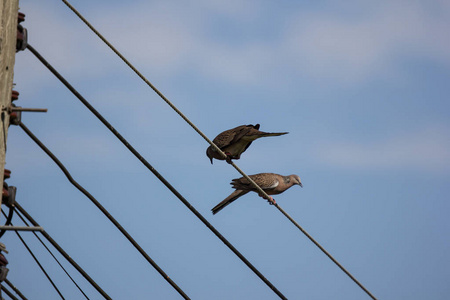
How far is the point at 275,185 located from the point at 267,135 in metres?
2.95

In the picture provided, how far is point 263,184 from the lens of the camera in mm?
14992

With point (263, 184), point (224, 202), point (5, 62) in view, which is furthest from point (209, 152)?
point (5, 62)

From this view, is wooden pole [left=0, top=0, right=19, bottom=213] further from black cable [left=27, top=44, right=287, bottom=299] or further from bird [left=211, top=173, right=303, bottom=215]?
bird [left=211, top=173, right=303, bottom=215]

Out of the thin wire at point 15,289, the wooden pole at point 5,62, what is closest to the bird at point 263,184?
the thin wire at point 15,289

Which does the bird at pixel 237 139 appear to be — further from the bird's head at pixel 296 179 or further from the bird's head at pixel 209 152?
the bird's head at pixel 296 179

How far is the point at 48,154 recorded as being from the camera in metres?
7.80

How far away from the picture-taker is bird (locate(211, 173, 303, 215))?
13867mm

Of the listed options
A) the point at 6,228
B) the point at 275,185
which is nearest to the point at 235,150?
the point at 275,185

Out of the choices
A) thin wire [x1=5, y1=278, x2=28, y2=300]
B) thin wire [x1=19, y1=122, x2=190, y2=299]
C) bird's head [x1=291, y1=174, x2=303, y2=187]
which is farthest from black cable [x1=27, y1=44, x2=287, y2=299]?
bird's head [x1=291, y1=174, x2=303, y2=187]

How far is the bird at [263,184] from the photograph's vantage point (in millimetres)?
13867

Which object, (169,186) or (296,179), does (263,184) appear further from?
(169,186)

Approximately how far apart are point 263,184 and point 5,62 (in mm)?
9535

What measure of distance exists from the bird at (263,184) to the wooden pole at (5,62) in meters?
8.05

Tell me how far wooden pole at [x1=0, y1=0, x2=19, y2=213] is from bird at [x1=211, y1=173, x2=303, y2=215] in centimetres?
805
